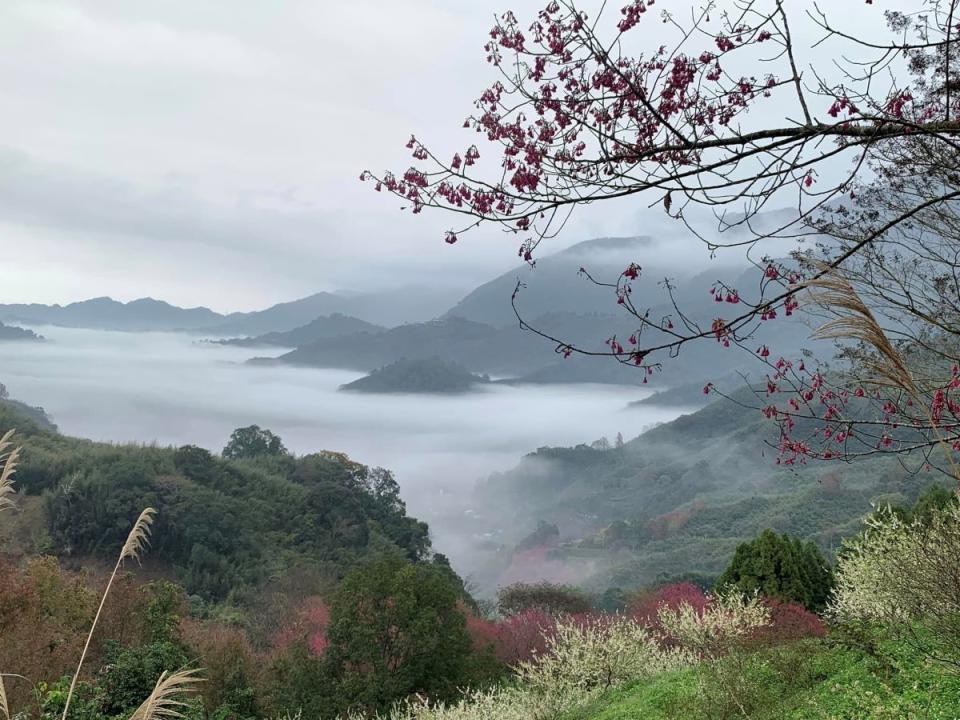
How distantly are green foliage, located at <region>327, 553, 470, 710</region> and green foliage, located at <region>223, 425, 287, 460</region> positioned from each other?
49384 millimetres

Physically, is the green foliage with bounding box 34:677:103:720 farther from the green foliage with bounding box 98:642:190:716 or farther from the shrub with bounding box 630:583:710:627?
the shrub with bounding box 630:583:710:627

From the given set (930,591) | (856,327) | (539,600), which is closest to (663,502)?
(539,600)

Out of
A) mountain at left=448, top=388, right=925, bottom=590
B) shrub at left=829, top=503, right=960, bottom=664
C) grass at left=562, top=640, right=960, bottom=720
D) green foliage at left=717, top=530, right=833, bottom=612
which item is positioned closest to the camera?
shrub at left=829, top=503, right=960, bottom=664

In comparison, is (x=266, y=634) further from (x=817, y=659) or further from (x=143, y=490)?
(x=817, y=659)

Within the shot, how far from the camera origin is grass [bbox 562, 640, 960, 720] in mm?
5203

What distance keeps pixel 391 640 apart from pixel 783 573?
29.6 feet

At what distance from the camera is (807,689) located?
693 centimetres

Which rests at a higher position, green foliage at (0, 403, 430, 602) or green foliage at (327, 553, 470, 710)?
green foliage at (327, 553, 470, 710)

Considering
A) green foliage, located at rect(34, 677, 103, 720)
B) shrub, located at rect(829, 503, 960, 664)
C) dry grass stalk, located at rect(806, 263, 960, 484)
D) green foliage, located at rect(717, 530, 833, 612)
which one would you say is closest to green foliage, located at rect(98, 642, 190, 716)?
green foliage, located at rect(34, 677, 103, 720)

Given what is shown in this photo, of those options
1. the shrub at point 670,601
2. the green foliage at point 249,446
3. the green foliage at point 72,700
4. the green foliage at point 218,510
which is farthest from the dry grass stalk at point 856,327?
the green foliage at point 249,446

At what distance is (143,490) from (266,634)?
19.6 m

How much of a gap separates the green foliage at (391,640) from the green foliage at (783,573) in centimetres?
684

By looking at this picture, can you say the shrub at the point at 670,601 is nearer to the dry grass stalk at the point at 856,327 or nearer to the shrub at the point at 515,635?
the shrub at the point at 515,635

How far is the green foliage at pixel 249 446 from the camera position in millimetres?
61250
